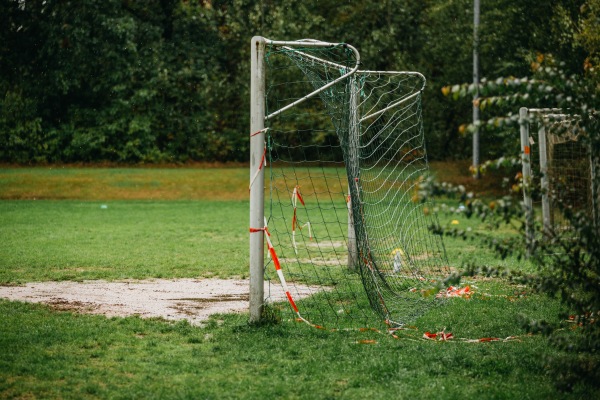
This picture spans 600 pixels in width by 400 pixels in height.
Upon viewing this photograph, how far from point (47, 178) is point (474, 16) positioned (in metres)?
15.4

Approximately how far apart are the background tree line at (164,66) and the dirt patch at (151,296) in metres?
19.3

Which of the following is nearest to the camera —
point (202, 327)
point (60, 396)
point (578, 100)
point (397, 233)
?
point (578, 100)

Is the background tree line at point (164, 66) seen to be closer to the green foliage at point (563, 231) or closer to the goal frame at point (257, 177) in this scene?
the goal frame at point (257, 177)

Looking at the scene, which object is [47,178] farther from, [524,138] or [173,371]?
[173,371]

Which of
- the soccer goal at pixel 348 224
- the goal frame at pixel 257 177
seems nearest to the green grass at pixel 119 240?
the soccer goal at pixel 348 224

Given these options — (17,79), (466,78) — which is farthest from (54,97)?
(466,78)

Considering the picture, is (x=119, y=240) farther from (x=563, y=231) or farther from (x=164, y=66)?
(x=164, y=66)

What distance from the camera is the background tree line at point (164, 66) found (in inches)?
1176

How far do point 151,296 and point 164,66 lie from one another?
2406cm

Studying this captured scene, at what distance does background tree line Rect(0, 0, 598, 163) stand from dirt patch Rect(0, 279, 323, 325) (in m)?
19.3

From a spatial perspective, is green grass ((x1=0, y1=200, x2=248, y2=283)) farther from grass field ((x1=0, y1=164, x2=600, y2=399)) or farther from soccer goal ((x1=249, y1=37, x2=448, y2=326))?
soccer goal ((x1=249, y1=37, x2=448, y2=326))

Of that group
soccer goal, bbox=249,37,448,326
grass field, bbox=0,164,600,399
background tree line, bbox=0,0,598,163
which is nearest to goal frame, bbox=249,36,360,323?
soccer goal, bbox=249,37,448,326

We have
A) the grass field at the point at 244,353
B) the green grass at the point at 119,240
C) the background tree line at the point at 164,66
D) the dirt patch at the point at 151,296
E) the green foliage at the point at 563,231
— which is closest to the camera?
the green foliage at the point at 563,231

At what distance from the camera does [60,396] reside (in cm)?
502
